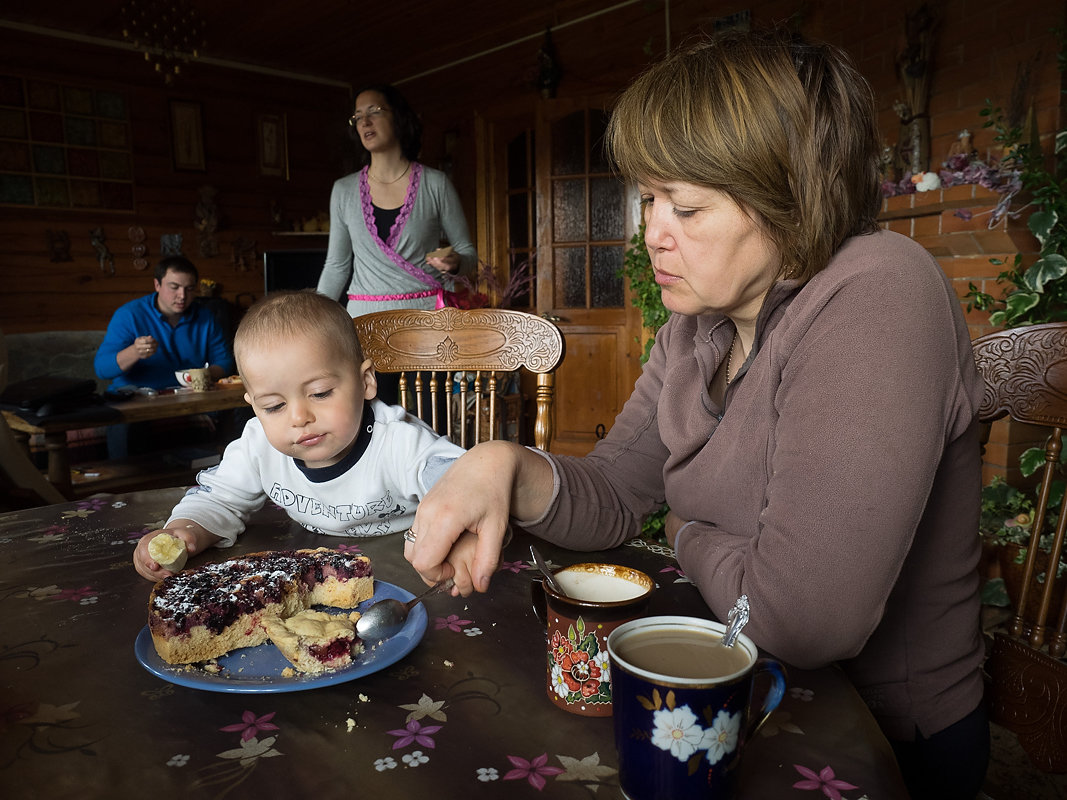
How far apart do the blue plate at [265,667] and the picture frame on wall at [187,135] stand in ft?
21.2

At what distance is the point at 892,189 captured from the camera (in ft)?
10.9

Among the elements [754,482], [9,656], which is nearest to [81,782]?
[9,656]

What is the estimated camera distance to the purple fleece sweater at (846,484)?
703 mm

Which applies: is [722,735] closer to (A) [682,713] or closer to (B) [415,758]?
(A) [682,713]

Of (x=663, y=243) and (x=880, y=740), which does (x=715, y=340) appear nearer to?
(x=663, y=243)

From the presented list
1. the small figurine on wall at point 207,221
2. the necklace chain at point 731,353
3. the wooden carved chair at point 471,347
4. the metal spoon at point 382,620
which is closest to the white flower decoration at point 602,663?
the metal spoon at point 382,620

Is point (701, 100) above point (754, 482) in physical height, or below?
above

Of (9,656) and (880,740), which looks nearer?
(880,740)

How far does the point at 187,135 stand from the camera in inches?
247

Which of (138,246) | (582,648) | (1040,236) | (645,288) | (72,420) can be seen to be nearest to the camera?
(582,648)

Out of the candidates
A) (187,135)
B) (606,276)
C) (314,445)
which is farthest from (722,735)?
(187,135)

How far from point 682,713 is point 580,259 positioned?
5.10 metres

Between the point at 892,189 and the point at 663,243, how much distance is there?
2898mm

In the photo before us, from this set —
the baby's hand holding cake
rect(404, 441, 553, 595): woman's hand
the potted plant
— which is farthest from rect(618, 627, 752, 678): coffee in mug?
the potted plant
